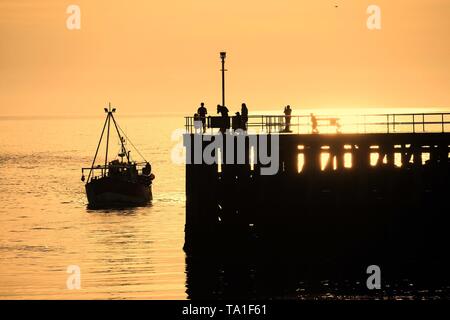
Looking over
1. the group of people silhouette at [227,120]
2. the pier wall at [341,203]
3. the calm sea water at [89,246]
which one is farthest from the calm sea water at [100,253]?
the group of people silhouette at [227,120]

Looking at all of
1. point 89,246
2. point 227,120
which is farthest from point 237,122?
point 89,246

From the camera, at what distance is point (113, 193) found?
110m

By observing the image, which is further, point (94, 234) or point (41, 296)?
point (94, 234)

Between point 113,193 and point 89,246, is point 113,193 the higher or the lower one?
the higher one

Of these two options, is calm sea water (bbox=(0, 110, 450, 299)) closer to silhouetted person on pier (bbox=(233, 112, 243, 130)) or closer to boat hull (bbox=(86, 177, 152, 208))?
boat hull (bbox=(86, 177, 152, 208))

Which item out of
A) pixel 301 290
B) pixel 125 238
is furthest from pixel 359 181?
pixel 125 238

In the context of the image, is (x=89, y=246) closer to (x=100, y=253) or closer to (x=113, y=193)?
(x=100, y=253)

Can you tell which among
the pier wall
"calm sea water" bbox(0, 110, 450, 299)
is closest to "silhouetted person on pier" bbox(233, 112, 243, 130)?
the pier wall

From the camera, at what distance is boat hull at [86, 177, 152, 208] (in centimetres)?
10969

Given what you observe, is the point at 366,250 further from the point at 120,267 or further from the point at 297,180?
the point at 120,267

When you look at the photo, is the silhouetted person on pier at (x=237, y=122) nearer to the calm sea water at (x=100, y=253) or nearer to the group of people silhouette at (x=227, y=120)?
the group of people silhouette at (x=227, y=120)

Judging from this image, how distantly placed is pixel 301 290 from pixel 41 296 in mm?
11437

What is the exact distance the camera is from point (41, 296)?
56.8 meters

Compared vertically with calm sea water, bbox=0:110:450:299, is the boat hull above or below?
above
